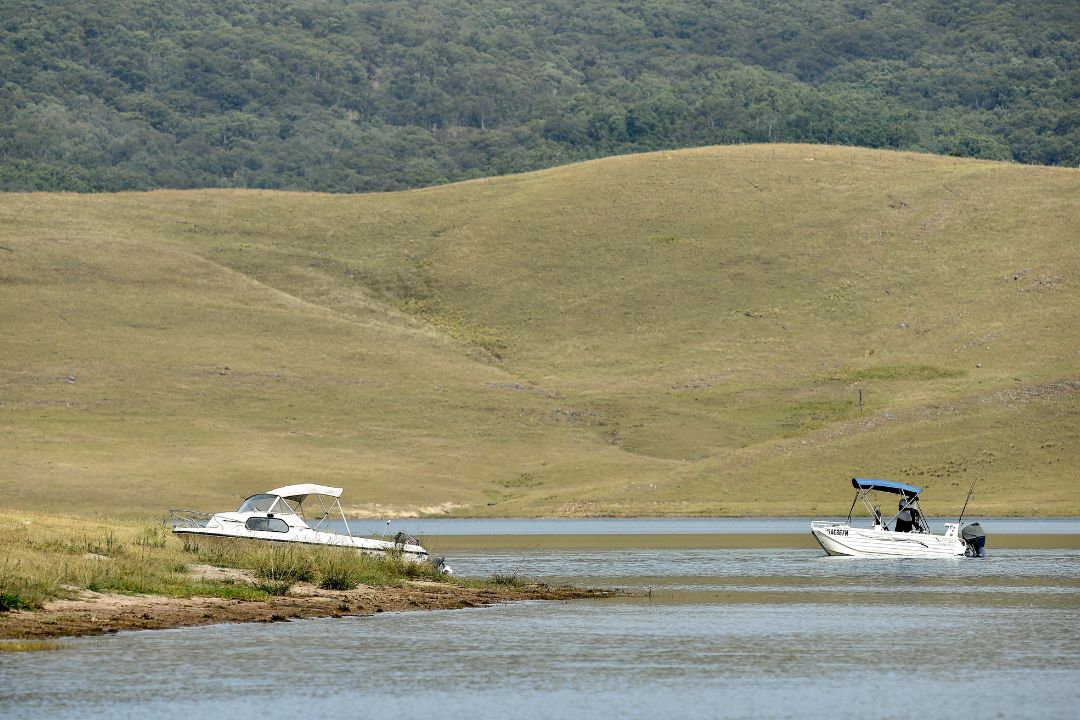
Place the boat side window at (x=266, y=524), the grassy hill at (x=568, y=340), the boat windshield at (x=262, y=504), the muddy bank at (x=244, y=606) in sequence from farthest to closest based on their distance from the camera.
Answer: the grassy hill at (x=568, y=340)
the boat windshield at (x=262, y=504)
the boat side window at (x=266, y=524)
the muddy bank at (x=244, y=606)

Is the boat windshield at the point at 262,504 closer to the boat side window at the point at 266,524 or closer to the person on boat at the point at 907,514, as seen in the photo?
the boat side window at the point at 266,524

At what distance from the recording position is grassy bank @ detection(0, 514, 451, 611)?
3441 centimetres

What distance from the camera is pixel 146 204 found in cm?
15525

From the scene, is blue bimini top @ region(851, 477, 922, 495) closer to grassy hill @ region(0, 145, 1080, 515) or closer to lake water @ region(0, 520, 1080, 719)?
lake water @ region(0, 520, 1080, 719)

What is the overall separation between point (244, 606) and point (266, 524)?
22.7 feet

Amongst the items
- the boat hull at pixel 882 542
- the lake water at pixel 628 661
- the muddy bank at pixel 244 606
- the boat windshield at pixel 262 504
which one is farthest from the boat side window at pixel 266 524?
the boat hull at pixel 882 542

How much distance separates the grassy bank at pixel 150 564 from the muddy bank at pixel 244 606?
1.29 ft

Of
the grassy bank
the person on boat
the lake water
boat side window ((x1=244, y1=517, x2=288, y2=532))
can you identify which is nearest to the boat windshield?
boat side window ((x1=244, y1=517, x2=288, y2=532))

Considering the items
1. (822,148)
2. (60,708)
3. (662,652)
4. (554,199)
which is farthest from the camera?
(822,148)

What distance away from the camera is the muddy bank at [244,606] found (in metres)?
32.0

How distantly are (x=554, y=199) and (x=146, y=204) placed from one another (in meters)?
34.8

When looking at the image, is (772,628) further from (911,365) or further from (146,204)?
(146,204)

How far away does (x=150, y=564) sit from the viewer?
38.2 metres

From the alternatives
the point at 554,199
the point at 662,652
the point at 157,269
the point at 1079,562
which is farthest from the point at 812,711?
the point at 554,199
